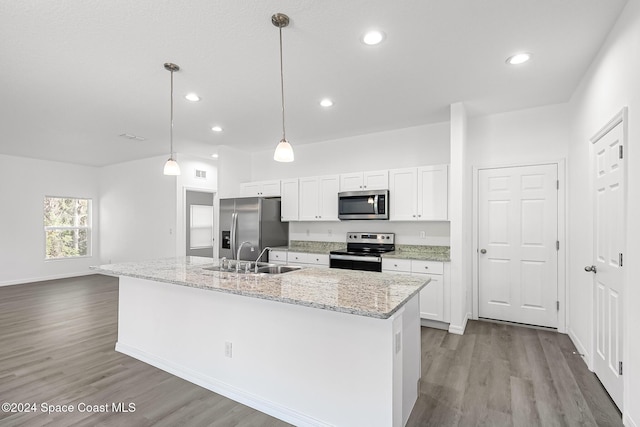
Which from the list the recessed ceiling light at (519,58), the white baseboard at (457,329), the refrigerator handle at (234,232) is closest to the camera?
the recessed ceiling light at (519,58)

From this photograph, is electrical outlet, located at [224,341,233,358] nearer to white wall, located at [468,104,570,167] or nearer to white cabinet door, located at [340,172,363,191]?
white cabinet door, located at [340,172,363,191]

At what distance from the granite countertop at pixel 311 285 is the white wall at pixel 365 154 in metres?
2.62

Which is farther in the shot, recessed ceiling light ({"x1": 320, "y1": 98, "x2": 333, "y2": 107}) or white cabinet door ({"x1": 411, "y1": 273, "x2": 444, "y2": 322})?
white cabinet door ({"x1": 411, "y1": 273, "x2": 444, "y2": 322})

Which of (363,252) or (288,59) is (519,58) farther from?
(363,252)

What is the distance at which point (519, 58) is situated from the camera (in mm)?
2668

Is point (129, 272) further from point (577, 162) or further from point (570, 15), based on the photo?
point (577, 162)

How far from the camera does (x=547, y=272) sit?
374 centimetres

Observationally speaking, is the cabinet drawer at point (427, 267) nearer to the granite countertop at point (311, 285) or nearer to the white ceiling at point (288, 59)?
the granite countertop at point (311, 285)

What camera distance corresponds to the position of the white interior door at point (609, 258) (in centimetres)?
215

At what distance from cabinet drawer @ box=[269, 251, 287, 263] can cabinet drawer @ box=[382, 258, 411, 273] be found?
1.67 meters

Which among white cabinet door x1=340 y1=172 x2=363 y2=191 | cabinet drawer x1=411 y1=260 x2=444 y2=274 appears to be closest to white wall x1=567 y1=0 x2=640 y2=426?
cabinet drawer x1=411 y1=260 x2=444 y2=274

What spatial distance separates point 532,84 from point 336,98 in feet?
6.46

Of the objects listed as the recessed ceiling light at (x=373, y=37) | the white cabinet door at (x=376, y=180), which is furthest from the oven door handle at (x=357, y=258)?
the recessed ceiling light at (x=373, y=37)

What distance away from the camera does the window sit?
23.4ft
